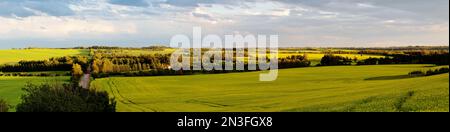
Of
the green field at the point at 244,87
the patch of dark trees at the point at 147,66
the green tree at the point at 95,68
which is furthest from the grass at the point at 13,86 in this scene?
the patch of dark trees at the point at 147,66

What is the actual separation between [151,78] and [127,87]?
47.2 feet

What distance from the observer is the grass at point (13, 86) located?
6812 cm

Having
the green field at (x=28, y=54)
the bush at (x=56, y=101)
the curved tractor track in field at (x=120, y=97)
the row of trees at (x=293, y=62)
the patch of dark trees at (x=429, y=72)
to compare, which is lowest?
the curved tractor track in field at (x=120, y=97)

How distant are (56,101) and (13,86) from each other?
53312mm

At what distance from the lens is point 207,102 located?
5741 cm

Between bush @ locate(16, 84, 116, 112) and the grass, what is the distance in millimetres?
22910

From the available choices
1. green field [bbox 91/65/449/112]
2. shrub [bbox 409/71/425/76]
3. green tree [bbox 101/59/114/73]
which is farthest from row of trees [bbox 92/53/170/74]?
shrub [bbox 409/71/425/76]

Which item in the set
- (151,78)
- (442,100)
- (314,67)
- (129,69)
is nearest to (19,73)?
(129,69)

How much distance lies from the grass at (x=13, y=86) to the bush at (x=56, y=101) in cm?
2291

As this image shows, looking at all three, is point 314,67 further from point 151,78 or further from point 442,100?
point 442,100

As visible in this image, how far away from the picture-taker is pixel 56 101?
3753cm

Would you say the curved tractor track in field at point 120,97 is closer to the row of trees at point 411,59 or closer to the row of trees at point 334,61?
the row of trees at point 334,61

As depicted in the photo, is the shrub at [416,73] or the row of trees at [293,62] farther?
the row of trees at [293,62]

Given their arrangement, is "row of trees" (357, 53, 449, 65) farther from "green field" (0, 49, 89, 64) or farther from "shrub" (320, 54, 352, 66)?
"green field" (0, 49, 89, 64)
